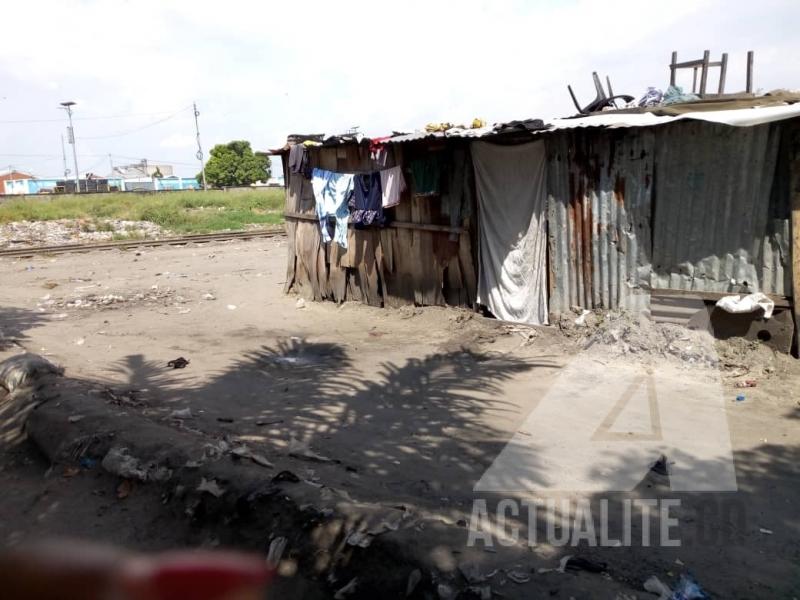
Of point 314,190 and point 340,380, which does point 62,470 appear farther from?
point 314,190

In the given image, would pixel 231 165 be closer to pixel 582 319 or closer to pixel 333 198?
pixel 333 198

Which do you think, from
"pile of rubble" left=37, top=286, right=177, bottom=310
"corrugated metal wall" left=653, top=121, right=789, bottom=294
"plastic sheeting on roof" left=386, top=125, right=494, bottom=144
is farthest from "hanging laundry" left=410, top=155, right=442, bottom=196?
"pile of rubble" left=37, top=286, right=177, bottom=310

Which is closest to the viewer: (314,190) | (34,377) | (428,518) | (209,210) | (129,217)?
(428,518)

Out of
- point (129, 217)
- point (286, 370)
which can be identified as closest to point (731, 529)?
point (286, 370)

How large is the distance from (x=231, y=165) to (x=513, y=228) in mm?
53700

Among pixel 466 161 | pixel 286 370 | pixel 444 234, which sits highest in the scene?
pixel 466 161

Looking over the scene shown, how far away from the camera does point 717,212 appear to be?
6.94m

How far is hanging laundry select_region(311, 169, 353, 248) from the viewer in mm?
10836

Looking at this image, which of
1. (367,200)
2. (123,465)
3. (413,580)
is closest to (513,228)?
(367,200)

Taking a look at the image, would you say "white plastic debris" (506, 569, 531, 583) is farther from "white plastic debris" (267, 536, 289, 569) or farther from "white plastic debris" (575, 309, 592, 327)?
"white plastic debris" (575, 309, 592, 327)

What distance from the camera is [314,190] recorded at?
11.3 metres

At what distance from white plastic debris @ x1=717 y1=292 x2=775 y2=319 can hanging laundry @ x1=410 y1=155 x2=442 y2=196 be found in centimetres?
407

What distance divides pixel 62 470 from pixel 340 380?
3.00 metres

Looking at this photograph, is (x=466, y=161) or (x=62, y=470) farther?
(x=466, y=161)
